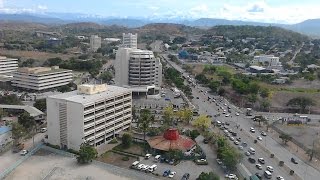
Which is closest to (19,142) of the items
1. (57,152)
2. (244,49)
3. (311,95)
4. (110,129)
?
(57,152)

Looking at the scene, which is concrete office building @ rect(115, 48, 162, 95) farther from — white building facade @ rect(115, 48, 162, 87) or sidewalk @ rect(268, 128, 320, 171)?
sidewalk @ rect(268, 128, 320, 171)

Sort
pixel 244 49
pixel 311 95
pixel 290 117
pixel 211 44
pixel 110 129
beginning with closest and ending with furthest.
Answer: pixel 110 129, pixel 290 117, pixel 311 95, pixel 244 49, pixel 211 44

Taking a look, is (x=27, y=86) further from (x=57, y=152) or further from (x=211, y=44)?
(x=211, y=44)

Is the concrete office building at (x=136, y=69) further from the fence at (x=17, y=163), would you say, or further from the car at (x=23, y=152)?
the car at (x=23, y=152)

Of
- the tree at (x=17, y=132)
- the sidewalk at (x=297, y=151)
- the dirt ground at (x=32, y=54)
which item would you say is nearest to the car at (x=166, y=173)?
the sidewalk at (x=297, y=151)

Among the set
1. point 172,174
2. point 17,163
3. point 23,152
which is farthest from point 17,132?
point 172,174
